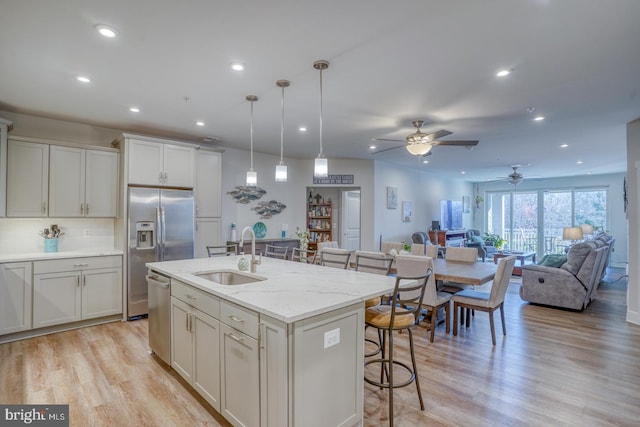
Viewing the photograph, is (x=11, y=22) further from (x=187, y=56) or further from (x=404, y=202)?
(x=404, y=202)

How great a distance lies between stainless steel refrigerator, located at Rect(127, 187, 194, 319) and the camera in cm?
433

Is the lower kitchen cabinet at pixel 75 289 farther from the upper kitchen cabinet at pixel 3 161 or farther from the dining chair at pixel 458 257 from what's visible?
the dining chair at pixel 458 257

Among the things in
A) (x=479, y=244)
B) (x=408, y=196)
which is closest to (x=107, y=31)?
(x=408, y=196)

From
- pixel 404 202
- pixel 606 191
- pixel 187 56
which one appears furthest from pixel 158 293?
pixel 606 191

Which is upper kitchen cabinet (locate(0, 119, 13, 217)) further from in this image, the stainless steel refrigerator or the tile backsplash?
the stainless steel refrigerator

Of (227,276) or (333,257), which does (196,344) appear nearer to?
Answer: (227,276)

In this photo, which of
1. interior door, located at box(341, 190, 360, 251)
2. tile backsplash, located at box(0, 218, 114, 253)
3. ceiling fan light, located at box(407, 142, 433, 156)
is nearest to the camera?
tile backsplash, located at box(0, 218, 114, 253)

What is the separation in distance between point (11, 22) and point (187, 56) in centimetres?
108

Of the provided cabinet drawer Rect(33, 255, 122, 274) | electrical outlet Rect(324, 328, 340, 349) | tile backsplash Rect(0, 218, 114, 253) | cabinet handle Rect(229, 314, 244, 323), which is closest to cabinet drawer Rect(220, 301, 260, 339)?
cabinet handle Rect(229, 314, 244, 323)

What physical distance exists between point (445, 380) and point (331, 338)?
5.17 ft

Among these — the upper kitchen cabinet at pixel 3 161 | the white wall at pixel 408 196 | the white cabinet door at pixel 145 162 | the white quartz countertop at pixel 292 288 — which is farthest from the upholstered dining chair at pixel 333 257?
the upper kitchen cabinet at pixel 3 161

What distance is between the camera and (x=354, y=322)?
1.99m

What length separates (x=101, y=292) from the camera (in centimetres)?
419

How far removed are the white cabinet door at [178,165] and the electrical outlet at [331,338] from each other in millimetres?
3792
